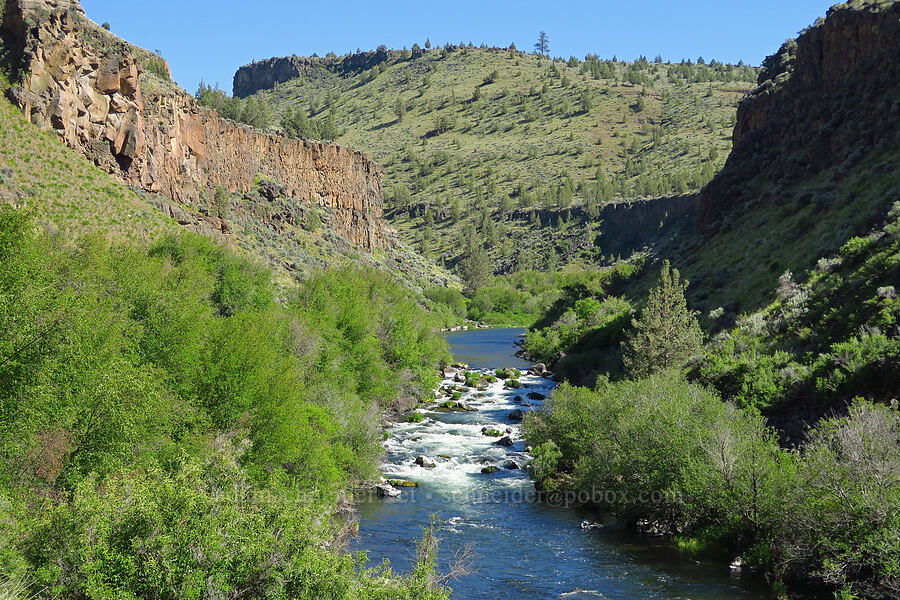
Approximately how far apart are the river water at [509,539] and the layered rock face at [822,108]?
4252 cm

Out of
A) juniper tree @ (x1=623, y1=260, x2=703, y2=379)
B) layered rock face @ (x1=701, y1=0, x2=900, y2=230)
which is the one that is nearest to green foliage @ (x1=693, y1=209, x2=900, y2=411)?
juniper tree @ (x1=623, y1=260, x2=703, y2=379)

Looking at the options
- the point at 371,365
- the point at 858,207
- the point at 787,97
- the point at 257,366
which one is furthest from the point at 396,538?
the point at 787,97

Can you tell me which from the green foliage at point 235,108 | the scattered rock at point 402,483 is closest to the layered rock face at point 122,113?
the green foliage at point 235,108

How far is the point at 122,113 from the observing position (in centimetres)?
8694

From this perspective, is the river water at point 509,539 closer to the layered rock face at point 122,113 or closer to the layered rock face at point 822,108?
the layered rock face at point 822,108

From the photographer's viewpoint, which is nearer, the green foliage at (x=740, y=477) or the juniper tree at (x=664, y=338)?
the green foliage at (x=740, y=477)

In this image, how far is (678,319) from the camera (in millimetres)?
49625

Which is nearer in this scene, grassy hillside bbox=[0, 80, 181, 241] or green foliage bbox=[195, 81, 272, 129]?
grassy hillside bbox=[0, 80, 181, 241]

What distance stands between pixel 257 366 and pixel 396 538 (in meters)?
10.6

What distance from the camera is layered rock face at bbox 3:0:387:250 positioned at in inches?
3004

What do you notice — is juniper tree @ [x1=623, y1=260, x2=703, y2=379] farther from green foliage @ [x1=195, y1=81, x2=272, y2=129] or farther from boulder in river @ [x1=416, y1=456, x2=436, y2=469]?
green foliage @ [x1=195, y1=81, x2=272, y2=129]

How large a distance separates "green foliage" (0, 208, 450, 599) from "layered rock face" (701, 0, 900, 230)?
5256 centimetres

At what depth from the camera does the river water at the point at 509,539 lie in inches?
980

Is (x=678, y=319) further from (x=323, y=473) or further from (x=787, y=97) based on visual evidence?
(x=787, y=97)
